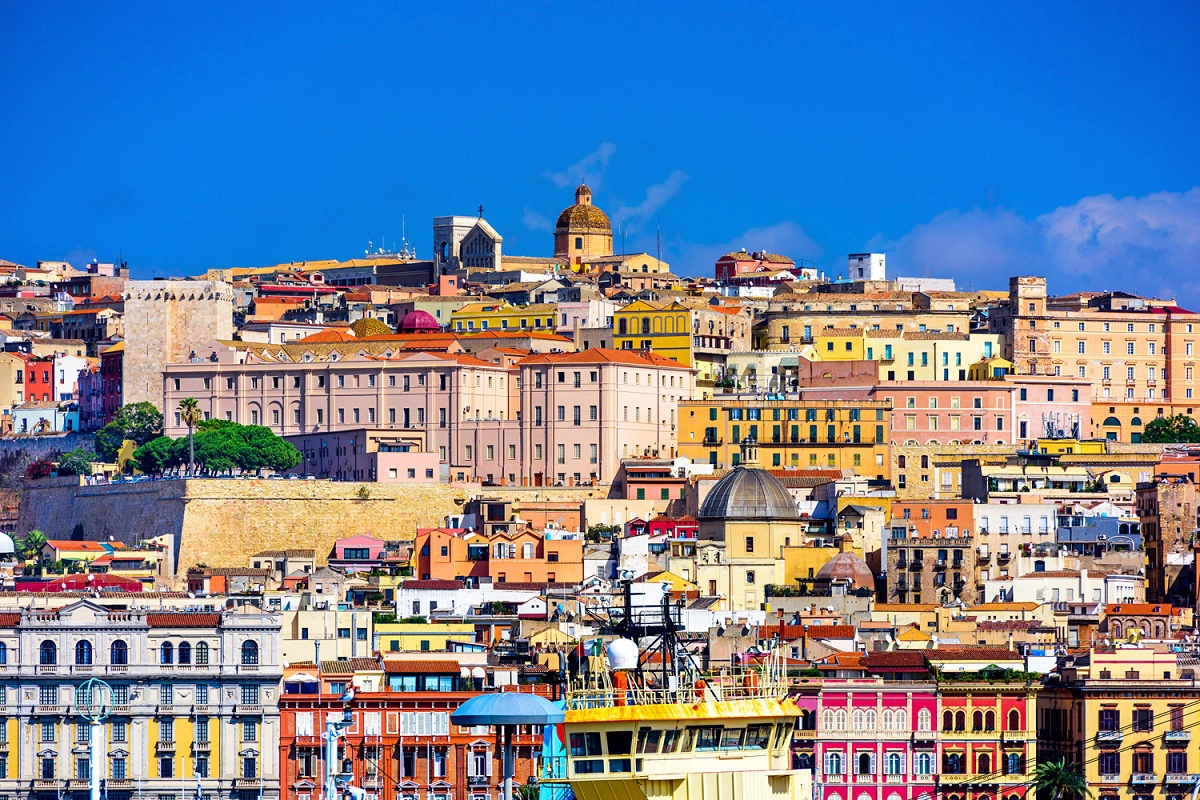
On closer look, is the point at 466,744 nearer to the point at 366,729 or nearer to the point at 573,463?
the point at 366,729

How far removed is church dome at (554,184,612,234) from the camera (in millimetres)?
165125

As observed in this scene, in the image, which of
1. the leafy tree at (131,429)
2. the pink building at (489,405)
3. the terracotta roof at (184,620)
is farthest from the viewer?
the leafy tree at (131,429)

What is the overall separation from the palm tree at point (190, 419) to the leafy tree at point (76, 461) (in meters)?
4.55

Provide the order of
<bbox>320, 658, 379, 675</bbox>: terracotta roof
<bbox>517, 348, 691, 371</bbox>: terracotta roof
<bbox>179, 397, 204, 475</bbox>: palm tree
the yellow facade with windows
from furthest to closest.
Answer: the yellow facade with windows → <bbox>517, 348, 691, 371</bbox>: terracotta roof → <bbox>179, 397, 204, 475</bbox>: palm tree → <bbox>320, 658, 379, 675</bbox>: terracotta roof

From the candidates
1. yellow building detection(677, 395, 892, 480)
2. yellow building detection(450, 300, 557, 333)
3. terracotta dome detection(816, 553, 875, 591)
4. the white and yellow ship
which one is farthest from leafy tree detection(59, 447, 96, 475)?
the white and yellow ship

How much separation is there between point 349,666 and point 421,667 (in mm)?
2331

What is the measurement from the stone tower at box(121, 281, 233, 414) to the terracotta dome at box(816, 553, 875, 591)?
146 feet

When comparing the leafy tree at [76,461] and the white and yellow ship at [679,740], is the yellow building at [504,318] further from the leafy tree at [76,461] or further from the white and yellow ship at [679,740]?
the white and yellow ship at [679,740]

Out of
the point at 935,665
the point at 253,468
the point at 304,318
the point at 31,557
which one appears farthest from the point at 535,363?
the point at 935,665

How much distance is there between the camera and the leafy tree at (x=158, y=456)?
113938 mm

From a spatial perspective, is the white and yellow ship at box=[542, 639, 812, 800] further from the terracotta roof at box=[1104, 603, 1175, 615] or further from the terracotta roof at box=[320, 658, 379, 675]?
the terracotta roof at box=[1104, 603, 1175, 615]

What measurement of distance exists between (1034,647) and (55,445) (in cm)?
6289

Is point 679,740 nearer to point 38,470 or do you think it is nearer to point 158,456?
point 158,456

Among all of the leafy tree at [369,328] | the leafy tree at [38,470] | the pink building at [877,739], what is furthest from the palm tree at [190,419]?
the pink building at [877,739]
